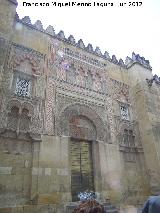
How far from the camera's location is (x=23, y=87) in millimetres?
8805

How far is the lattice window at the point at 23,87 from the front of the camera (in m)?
8.58

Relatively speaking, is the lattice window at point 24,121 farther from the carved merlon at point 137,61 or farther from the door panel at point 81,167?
the carved merlon at point 137,61

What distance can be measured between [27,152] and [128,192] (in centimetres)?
484

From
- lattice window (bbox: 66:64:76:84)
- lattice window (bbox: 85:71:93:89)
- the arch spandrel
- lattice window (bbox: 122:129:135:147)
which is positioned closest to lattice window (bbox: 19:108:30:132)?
the arch spandrel

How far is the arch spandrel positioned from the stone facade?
1.8 inches

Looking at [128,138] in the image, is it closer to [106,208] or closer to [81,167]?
[81,167]

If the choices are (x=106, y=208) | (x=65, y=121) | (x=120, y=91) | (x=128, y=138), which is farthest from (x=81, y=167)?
(x=120, y=91)

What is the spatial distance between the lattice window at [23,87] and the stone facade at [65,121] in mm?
44

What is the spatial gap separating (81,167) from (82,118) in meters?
2.19

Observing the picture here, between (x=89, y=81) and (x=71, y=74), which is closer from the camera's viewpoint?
(x=71, y=74)

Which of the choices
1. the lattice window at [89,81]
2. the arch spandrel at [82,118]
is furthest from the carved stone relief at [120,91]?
the arch spandrel at [82,118]

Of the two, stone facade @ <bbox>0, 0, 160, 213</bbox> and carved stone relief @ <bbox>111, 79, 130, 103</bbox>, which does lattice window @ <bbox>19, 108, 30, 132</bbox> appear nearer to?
stone facade @ <bbox>0, 0, 160, 213</bbox>

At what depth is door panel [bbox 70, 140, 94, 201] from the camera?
854 cm

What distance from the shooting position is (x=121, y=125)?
36.3ft
